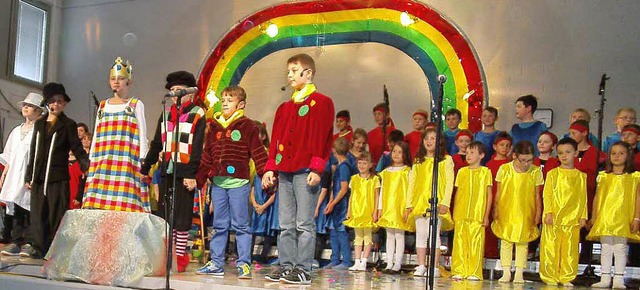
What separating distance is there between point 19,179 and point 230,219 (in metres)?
2.25

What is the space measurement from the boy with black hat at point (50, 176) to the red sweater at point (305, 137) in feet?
6.20

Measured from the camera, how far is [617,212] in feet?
18.3

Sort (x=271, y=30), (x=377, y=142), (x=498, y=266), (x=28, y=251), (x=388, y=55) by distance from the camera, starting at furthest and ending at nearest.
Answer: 1. (x=271, y=30)
2. (x=388, y=55)
3. (x=377, y=142)
4. (x=498, y=266)
5. (x=28, y=251)

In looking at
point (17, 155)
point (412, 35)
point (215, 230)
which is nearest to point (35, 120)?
point (17, 155)

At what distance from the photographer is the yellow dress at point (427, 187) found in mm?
6023

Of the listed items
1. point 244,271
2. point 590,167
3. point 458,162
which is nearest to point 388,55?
point 458,162

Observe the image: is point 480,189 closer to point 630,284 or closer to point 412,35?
point 630,284

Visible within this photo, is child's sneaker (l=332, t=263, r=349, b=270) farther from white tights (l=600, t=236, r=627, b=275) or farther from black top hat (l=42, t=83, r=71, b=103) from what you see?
black top hat (l=42, t=83, r=71, b=103)

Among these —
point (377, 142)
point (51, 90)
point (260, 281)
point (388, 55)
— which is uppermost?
point (388, 55)

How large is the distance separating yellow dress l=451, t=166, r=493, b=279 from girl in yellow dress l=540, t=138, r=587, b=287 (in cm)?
46

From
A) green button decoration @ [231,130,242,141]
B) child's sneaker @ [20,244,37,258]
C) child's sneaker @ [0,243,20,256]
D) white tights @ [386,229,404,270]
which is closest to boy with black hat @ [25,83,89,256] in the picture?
child's sneaker @ [20,244,37,258]

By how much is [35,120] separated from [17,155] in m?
0.34

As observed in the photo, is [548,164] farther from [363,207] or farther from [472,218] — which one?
[363,207]

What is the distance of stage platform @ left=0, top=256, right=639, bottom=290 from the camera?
14.7ft
